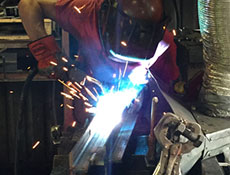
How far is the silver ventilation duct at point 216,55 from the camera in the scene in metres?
1.99

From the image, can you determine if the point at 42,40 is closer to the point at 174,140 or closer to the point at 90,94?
the point at 90,94

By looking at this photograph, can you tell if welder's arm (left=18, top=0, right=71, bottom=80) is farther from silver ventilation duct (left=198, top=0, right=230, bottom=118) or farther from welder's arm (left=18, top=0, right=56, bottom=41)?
silver ventilation duct (left=198, top=0, right=230, bottom=118)

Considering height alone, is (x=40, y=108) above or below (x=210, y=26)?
below

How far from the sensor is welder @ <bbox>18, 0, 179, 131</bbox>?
227 cm

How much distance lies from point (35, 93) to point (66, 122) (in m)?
0.48

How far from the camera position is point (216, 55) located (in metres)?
2.06

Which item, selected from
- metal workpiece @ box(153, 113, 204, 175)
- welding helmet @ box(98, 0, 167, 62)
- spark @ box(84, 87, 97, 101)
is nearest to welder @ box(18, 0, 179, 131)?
welding helmet @ box(98, 0, 167, 62)

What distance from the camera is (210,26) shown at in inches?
80.4

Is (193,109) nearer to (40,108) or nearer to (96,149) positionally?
(96,149)

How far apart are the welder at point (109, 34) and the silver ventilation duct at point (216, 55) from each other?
323 mm

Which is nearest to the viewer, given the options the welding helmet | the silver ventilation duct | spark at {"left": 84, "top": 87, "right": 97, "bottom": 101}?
the silver ventilation duct

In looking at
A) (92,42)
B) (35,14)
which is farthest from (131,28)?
(35,14)

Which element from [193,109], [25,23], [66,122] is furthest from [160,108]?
[66,122]

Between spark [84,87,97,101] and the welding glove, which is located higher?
the welding glove
